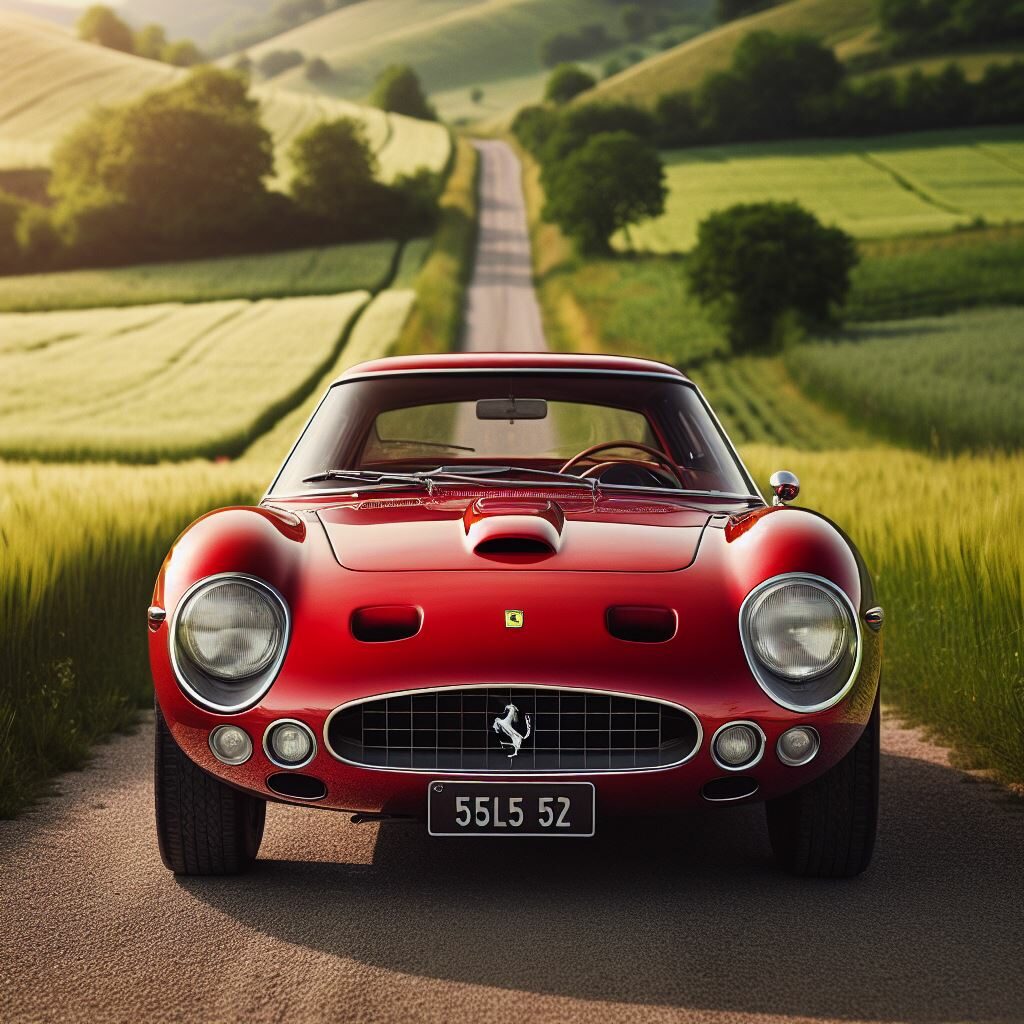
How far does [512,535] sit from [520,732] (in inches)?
22.8

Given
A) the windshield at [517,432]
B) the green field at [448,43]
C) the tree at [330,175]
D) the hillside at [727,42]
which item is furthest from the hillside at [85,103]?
the windshield at [517,432]

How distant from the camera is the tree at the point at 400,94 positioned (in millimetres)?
108188

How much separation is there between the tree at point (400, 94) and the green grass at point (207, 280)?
49876 mm

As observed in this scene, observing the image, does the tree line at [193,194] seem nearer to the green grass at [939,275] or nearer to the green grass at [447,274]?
the green grass at [447,274]

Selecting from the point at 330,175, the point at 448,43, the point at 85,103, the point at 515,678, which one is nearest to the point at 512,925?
the point at 515,678

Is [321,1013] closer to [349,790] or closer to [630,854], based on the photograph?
[349,790]

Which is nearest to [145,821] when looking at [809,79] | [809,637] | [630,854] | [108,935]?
[108,935]

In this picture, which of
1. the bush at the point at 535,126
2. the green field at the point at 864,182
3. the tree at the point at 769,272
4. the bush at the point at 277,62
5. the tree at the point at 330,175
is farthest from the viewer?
the bush at the point at 277,62

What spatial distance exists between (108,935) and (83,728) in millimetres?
2841

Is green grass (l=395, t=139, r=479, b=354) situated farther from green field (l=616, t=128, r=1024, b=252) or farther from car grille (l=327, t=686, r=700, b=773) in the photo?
car grille (l=327, t=686, r=700, b=773)

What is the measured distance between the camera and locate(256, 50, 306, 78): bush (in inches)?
5851

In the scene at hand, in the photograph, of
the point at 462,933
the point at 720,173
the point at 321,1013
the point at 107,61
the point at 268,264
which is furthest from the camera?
the point at 107,61

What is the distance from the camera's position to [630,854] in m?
4.64

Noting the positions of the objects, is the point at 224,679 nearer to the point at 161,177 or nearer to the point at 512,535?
the point at 512,535
